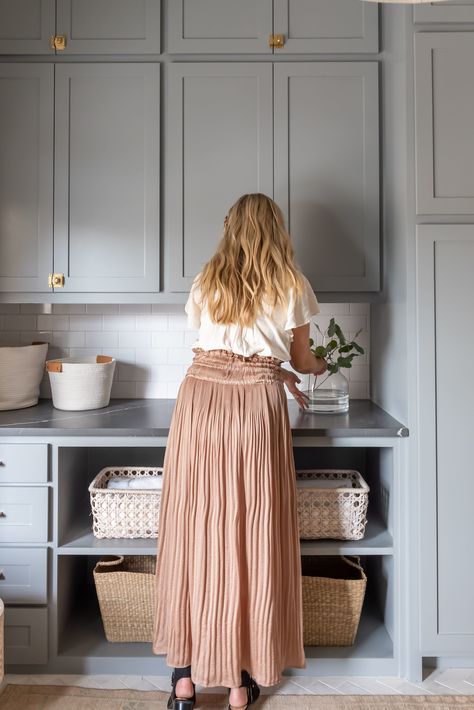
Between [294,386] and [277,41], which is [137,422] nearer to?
[294,386]

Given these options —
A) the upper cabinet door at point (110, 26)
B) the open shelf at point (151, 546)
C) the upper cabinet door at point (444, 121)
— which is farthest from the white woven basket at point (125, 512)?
the upper cabinet door at point (110, 26)

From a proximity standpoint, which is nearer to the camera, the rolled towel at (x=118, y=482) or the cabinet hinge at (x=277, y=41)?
the rolled towel at (x=118, y=482)

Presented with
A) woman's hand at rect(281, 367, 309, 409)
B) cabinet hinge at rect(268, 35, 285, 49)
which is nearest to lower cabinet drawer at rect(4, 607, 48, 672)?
woman's hand at rect(281, 367, 309, 409)

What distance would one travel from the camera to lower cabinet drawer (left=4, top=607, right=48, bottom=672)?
1890mm

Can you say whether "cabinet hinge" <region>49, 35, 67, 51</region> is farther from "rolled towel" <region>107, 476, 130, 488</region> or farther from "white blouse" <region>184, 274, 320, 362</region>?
"rolled towel" <region>107, 476, 130, 488</region>

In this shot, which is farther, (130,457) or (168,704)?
(130,457)

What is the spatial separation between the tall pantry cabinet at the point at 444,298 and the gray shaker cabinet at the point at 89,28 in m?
1.03

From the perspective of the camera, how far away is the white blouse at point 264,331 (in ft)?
5.41

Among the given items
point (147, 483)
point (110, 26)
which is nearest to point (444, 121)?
point (110, 26)

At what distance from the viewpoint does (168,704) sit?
1749 mm

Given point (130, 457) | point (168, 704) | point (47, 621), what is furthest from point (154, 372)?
point (168, 704)

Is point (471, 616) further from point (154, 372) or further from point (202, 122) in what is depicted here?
point (202, 122)

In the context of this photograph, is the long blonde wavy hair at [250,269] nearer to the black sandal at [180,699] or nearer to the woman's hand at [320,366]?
the woman's hand at [320,366]

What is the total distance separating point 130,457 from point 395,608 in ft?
4.09
